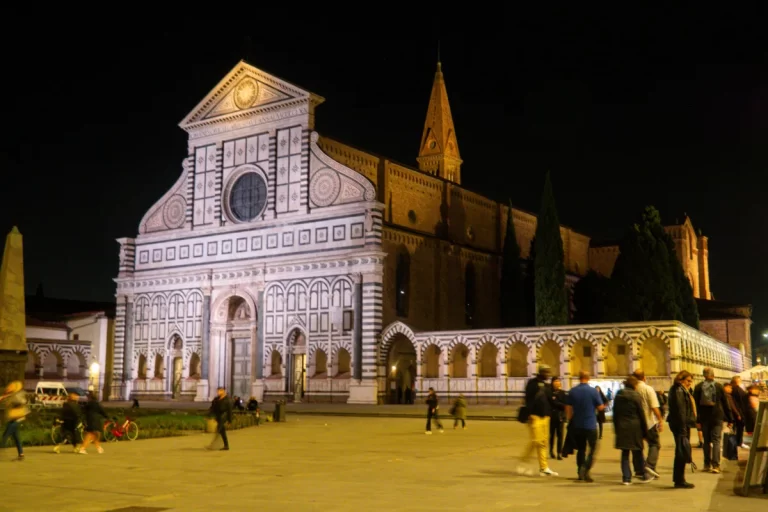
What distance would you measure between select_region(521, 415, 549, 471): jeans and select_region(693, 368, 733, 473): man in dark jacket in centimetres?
286

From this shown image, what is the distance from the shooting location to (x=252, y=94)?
49.8 m

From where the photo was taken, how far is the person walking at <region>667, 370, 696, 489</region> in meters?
12.7

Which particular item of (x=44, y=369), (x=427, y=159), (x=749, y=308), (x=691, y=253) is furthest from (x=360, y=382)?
(x=691, y=253)

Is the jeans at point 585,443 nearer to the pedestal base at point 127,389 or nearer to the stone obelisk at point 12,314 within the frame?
the stone obelisk at point 12,314

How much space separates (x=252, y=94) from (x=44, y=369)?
21107 mm

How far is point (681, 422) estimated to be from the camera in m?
13.4

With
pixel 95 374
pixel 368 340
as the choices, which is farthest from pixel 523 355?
pixel 95 374

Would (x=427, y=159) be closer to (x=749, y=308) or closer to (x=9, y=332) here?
(x=749, y=308)

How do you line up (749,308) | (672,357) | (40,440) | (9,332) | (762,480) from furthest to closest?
1. (749,308)
2. (672,357)
3. (9,332)
4. (40,440)
5. (762,480)

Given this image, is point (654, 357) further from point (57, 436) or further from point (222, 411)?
point (57, 436)

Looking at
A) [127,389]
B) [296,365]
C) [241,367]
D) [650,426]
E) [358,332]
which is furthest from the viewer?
[127,389]

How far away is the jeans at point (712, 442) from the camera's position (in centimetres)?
1487

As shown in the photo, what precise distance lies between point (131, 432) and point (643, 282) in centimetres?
3175

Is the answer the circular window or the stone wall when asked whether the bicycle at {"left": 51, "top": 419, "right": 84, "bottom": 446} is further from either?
the circular window
